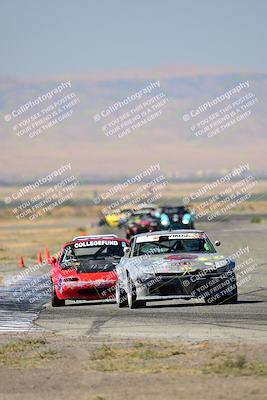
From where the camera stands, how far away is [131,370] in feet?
41.1

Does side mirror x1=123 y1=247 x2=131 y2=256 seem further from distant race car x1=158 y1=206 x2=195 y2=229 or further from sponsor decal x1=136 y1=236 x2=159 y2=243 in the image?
distant race car x1=158 y1=206 x2=195 y2=229

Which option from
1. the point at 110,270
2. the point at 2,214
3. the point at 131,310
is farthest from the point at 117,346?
the point at 2,214

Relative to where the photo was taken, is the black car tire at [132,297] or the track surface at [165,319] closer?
the track surface at [165,319]

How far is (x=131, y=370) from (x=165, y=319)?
5.84 meters

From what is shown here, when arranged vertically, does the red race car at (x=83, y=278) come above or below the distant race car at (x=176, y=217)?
above

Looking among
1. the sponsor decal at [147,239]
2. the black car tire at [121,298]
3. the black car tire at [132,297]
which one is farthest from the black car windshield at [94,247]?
the black car tire at [132,297]

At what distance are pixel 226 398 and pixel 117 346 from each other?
4.29 m

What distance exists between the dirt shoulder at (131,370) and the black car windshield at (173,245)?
20.5 ft

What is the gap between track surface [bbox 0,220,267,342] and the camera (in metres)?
16.1

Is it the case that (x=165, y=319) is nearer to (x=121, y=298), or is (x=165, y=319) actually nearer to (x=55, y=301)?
(x=121, y=298)

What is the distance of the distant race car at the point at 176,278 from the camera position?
2039cm

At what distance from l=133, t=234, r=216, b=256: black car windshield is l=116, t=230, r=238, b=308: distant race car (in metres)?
0.31

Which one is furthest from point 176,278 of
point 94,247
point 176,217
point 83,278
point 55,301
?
point 176,217

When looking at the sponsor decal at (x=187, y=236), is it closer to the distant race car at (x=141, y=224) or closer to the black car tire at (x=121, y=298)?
the black car tire at (x=121, y=298)
